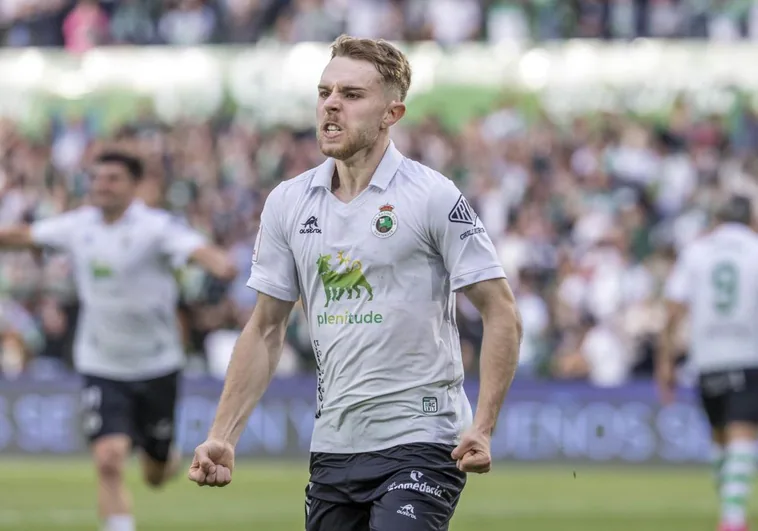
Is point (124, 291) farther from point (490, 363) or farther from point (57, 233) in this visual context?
point (490, 363)

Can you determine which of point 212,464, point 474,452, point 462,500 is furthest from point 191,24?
point 474,452

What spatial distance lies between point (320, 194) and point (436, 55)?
19.9 meters

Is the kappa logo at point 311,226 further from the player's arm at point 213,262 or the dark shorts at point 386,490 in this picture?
the player's arm at point 213,262

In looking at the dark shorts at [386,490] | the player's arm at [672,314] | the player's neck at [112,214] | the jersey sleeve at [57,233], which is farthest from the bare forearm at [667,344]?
the dark shorts at [386,490]

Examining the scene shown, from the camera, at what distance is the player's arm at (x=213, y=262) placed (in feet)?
34.7

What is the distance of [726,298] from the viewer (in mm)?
12484

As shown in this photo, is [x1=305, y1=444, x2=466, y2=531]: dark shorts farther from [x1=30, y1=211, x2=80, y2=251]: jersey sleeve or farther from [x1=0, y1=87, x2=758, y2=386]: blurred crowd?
[x1=0, y1=87, x2=758, y2=386]: blurred crowd

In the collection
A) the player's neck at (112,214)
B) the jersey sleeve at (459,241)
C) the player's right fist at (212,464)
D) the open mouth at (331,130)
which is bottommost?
the player's right fist at (212,464)

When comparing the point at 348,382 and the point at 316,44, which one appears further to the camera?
the point at 316,44

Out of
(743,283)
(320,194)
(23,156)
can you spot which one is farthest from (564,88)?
(320,194)

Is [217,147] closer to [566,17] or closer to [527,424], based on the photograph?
[566,17]

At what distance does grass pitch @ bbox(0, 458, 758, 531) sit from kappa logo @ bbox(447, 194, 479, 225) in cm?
Answer: 773

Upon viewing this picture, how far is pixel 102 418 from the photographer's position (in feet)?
36.6

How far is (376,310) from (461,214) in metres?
0.49
